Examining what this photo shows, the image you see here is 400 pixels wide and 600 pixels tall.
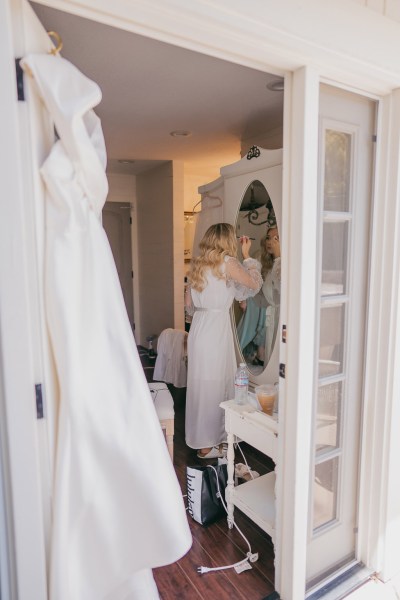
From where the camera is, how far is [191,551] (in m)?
1.97

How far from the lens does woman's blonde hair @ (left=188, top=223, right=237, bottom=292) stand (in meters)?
2.59

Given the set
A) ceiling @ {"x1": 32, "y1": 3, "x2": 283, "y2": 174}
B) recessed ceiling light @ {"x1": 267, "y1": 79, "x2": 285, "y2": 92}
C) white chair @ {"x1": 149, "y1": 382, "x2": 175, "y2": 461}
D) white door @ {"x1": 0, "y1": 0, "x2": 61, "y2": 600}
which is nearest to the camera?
white door @ {"x1": 0, "y1": 0, "x2": 61, "y2": 600}

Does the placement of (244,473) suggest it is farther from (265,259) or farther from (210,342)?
(265,259)

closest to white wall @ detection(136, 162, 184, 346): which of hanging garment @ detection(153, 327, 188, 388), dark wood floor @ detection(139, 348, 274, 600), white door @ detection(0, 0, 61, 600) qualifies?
hanging garment @ detection(153, 327, 188, 388)

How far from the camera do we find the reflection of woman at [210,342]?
2.63m

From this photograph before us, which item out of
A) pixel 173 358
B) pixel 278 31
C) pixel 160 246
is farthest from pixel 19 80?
pixel 160 246

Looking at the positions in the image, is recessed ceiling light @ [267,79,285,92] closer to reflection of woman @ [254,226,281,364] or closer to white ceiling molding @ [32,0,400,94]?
white ceiling molding @ [32,0,400,94]

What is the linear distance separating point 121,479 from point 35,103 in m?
1.07

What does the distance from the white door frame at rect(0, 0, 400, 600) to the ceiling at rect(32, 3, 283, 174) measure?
0.59 meters

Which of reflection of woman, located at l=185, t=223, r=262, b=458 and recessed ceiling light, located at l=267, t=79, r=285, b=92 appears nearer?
recessed ceiling light, located at l=267, t=79, r=285, b=92

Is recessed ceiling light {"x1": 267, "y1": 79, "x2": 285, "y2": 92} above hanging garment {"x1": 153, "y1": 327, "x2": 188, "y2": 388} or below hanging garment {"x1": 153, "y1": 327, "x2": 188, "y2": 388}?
above

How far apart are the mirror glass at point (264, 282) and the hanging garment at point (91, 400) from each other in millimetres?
1300

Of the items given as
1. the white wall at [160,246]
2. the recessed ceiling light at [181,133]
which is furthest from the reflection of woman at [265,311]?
the white wall at [160,246]

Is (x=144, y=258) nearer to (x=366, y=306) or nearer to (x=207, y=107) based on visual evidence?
(x=207, y=107)
